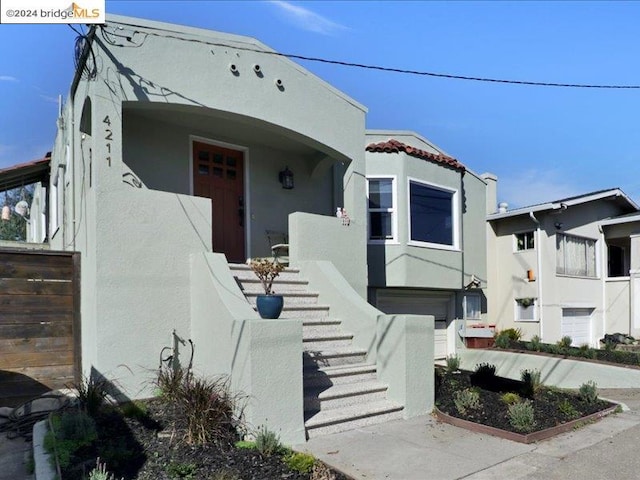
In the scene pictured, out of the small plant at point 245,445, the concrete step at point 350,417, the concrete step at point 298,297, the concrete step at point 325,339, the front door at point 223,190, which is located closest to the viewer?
the small plant at point 245,445

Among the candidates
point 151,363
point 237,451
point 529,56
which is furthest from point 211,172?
point 529,56

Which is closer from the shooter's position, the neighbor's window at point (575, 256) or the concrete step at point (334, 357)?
the concrete step at point (334, 357)

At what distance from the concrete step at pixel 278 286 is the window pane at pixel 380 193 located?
405 centimetres

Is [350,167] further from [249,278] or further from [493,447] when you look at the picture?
[493,447]

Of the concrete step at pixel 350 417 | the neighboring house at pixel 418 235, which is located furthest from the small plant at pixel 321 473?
the neighboring house at pixel 418 235

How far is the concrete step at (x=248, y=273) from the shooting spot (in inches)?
294

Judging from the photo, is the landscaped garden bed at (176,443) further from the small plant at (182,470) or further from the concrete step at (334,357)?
the concrete step at (334,357)

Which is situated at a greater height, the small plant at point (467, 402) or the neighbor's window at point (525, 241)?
the neighbor's window at point (525, 241)

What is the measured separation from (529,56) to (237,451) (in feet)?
27.9

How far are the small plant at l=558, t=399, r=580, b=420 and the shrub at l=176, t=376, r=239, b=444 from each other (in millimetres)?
4487

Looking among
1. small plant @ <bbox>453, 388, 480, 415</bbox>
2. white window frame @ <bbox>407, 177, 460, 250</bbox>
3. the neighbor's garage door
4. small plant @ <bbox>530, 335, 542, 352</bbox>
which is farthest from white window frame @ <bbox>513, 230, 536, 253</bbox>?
the neighbor's garage door

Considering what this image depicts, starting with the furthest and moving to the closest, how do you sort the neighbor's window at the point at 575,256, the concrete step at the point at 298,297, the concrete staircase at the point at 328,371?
the neighbor's window at the point at 575,256, the concrete step at the point at 298,297, the concrete staircase at the point at 328,371

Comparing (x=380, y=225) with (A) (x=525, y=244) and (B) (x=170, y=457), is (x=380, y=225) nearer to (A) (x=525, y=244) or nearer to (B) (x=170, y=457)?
(A) (x=525, y=244)

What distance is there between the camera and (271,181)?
10078 millimetres
